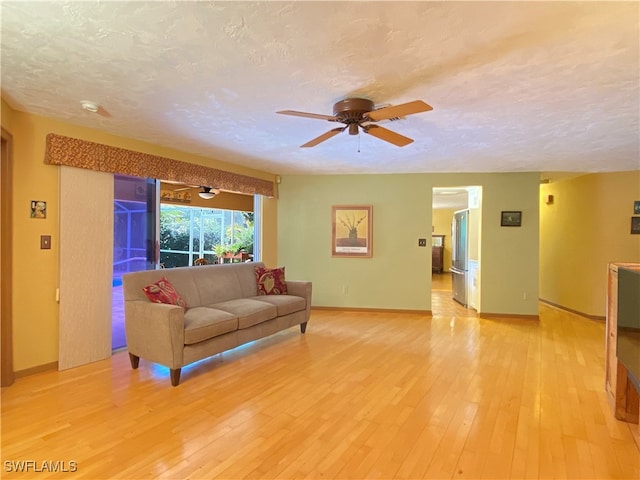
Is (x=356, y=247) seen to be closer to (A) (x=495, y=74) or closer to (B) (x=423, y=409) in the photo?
(B) (x=423, y=409)

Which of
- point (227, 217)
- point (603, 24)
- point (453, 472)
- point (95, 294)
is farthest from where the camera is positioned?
point (227, 217)

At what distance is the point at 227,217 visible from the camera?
8.23 m

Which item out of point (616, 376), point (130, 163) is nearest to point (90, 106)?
point (130, 163)

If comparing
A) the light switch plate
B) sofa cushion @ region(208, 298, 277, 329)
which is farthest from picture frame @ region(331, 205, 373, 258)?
the light switch plate

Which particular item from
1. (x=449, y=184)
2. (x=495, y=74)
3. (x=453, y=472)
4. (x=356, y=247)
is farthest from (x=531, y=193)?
(x=453, y=472)

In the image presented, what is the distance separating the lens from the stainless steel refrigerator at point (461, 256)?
6.42m

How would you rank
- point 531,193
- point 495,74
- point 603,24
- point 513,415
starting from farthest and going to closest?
point 531,193, point 513,415, point 495,74, point 603,24

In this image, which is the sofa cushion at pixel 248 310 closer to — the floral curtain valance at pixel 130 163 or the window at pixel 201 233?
the floral curtain valance at pixel 130 163

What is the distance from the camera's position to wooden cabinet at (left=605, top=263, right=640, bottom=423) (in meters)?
2.42

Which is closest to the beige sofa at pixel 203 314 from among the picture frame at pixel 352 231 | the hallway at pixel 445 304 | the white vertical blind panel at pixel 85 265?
the white vertical blind panel at pixel 85 265

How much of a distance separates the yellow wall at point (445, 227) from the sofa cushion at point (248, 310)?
894 cm

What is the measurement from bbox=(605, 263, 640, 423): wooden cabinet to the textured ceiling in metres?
1.37

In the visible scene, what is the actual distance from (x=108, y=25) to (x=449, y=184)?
5.06m

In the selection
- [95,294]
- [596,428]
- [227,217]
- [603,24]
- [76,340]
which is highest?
[603,24]
